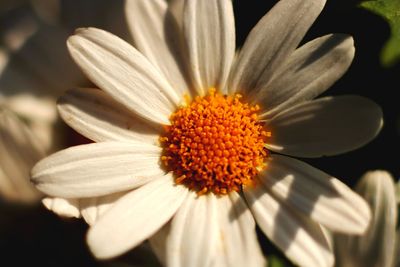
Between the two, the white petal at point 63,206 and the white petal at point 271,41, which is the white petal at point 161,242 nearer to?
the white petal at point 63,206

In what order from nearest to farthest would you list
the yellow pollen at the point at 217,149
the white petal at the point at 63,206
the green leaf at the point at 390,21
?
1. the green leaf at the point at 390,21
2. the white petal at the point at 63,206
3. the yellow pollen at the point at 217,149

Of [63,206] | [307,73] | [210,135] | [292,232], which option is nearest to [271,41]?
[307,73]

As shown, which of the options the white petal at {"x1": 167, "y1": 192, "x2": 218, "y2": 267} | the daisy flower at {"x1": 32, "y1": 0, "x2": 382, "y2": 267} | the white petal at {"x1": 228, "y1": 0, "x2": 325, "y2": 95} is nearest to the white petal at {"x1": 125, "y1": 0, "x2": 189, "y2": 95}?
the daisy flower at {"x1": 32, "y1": 0, "x2": 382, "y2": 267}

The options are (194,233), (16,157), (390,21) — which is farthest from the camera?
(16,157)

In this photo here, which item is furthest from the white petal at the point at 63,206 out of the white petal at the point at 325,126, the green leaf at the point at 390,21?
the green leaf at the point at 390,21

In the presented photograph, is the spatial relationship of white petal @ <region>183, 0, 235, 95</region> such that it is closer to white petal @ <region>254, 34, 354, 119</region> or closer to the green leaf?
white petal @ <region>254, 34, 354, 119</region>

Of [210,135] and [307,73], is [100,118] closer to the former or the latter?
[210,135]
